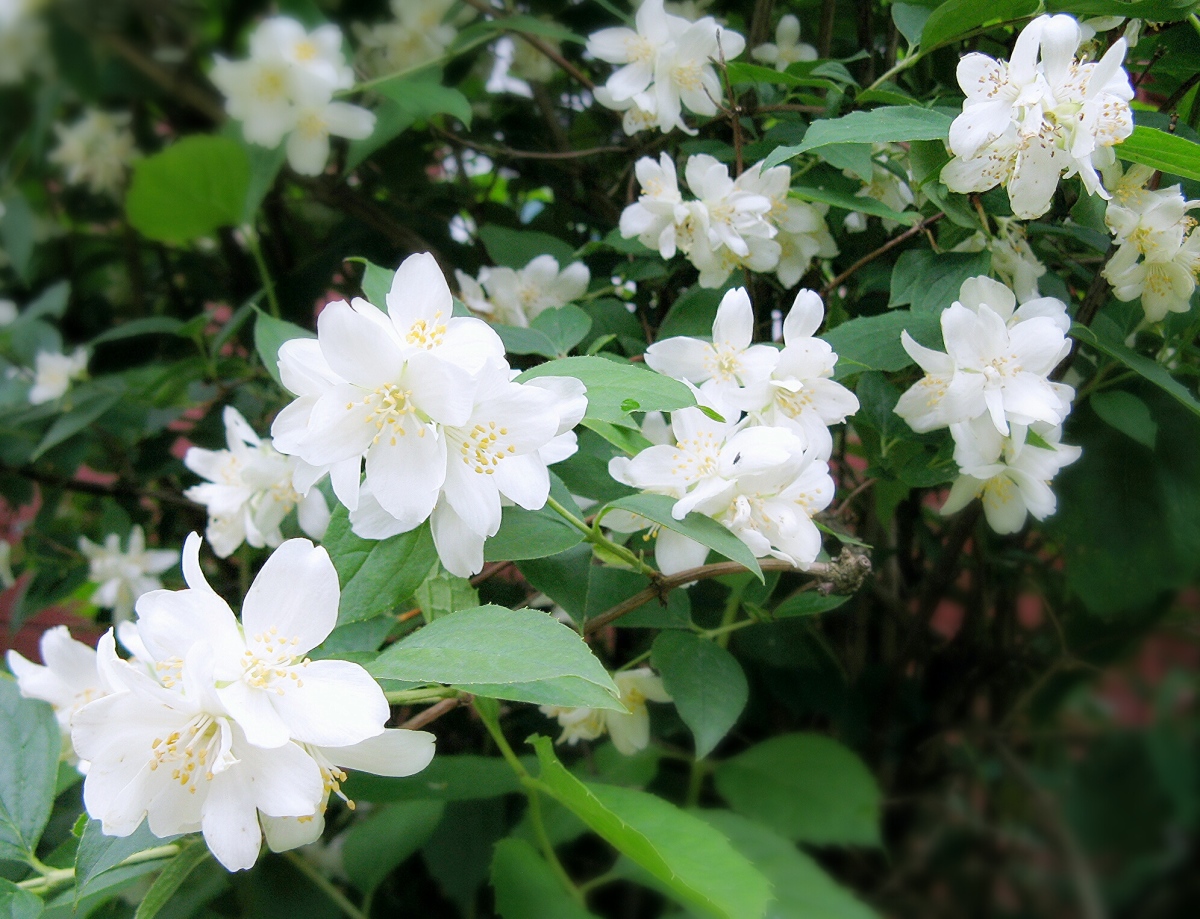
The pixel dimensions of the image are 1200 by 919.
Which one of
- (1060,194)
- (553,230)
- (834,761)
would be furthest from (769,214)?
(834,761)

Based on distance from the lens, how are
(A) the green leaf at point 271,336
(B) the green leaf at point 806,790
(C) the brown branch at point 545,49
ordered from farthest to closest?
(C) the brown branch at point 545,49
(B) the green leaf at point 806,790
(A) the green leaf at point 271,336

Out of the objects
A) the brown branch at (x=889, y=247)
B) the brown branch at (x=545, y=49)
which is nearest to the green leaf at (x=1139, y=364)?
the brown branch at (x=889, y=247)

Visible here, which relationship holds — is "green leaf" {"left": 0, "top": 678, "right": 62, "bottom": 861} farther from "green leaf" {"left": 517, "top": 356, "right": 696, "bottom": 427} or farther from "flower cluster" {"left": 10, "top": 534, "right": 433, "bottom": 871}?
"green leaf" {"left": 517, "top": 356, "right": 696, "bottom": 427}

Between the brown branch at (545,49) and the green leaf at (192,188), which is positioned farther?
the green leaf at (192,188)

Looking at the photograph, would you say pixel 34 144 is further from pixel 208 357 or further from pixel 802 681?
pixel 802 681

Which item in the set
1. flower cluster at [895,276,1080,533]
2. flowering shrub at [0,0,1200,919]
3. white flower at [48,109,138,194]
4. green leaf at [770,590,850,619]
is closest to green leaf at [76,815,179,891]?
flowering shrub at [0,0,1200,919]

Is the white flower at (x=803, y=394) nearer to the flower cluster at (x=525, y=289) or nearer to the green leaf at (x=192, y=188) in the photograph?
the flower cluster at (x=525, y=289)
